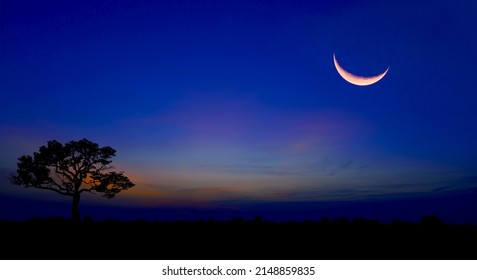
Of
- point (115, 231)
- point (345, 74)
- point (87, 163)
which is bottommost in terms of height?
point (115, 231)

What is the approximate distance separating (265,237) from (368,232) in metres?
4.79

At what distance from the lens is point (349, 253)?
50.7ft

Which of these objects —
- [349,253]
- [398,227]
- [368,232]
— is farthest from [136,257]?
[398,227]

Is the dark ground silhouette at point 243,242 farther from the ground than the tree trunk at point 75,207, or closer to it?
closer to it

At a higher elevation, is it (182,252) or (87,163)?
(87,163)

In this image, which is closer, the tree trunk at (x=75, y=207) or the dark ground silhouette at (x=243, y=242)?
the dark ground silhouette at (x=243, y=242)

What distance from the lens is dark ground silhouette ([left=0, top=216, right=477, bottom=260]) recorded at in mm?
15070

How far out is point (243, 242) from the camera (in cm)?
1697

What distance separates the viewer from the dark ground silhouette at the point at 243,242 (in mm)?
15070

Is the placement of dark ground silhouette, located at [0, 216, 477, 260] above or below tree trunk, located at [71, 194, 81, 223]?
below

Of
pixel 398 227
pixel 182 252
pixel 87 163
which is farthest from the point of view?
pixel 87 163
